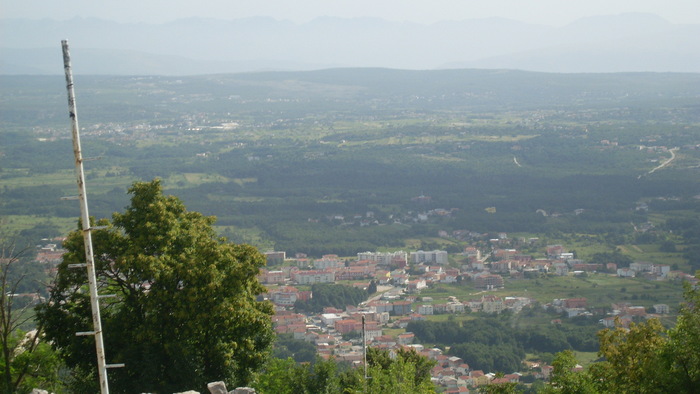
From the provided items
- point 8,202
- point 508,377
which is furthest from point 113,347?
point 8,202

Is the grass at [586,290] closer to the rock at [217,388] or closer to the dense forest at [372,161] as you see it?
the dense forest at [372,161]

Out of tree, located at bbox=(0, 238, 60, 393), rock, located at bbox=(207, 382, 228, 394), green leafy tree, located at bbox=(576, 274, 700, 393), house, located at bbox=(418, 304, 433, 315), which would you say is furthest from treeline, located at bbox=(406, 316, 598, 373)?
rock, located at bbox=(207, 382, 228, 394)

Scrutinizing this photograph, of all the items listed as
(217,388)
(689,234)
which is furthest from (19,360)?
(689,234)

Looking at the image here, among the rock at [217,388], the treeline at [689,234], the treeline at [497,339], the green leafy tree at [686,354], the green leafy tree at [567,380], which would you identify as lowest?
the treeline at [689,234]

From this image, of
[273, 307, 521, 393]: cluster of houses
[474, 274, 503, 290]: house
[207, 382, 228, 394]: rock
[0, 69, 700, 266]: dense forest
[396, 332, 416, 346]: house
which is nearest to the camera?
[207, 382, 228, 394]: rock

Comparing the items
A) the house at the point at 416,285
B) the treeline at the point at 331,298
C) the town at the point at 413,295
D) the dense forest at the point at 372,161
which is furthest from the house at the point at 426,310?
the dense forest at the point at 372,161

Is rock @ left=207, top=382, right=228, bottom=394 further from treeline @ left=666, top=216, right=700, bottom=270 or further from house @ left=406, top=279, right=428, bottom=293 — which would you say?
treeline @ left=666, top=216, right=700, bottom=270

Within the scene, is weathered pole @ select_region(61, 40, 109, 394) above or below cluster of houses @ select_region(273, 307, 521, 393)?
above
